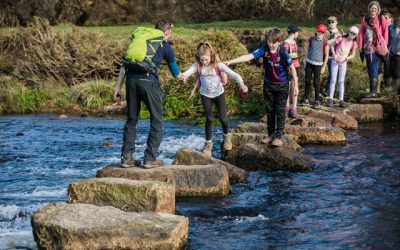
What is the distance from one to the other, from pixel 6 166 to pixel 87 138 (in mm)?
3004

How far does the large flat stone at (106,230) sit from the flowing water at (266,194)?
16.3 inches

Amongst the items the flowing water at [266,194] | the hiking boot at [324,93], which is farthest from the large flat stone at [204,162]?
the hiking boot at [324,93]

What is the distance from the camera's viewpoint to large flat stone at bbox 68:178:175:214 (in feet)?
27.7

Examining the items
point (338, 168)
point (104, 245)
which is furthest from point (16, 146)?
point (104, 245)

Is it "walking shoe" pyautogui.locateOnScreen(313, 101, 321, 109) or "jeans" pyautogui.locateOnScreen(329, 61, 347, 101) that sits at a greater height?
"jeans" pyautogui.locateOnScreen(329, 61, 347, 101)

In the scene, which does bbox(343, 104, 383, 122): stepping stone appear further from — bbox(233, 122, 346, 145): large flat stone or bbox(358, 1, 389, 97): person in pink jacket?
bbox(233, 122, 346, 145): large flat stone

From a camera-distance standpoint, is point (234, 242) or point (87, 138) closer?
point (234, 242)

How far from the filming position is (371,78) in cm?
1605

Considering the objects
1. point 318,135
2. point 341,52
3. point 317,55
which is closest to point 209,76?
point 318,135

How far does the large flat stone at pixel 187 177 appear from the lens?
9.58 meters

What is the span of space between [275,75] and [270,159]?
133cm

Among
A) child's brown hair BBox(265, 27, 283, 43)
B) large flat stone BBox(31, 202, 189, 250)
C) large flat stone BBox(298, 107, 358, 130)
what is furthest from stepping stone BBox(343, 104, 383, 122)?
large flat stone BBox(31, 202, 189, 250)

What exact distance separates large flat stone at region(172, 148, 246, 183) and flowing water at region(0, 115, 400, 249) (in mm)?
184

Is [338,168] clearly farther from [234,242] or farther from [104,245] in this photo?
[104,245]
